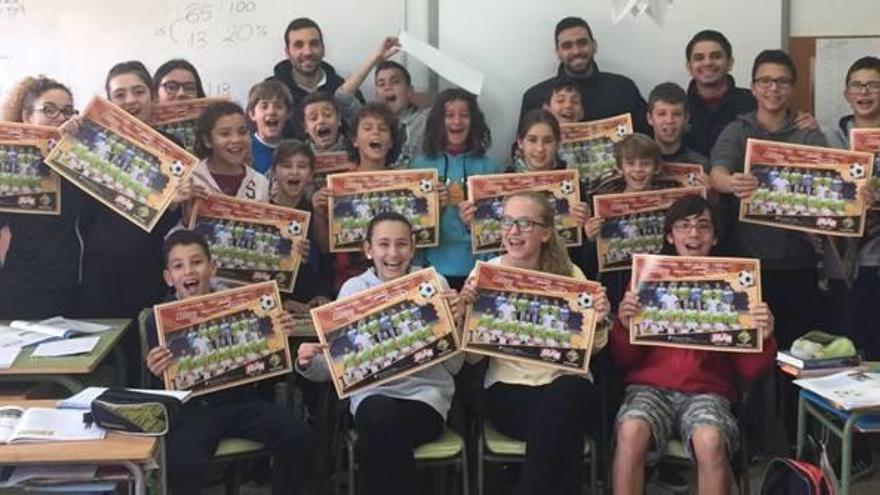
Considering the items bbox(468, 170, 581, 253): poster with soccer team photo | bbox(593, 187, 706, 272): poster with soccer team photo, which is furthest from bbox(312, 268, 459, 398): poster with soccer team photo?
bbox(593, 187, 706, 272): poster with soccer team photo

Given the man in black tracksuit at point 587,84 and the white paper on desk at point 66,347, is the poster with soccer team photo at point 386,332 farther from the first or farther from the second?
the man in black tracksuit at point 587,84

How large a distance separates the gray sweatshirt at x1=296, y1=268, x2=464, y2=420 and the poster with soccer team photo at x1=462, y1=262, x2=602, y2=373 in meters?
0.16

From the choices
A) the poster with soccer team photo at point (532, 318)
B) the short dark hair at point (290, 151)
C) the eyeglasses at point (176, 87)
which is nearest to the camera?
the poster with soccer team photo at point (532, 318)

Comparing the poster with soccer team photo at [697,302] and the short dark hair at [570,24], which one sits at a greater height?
the short dark hair at [570,24]

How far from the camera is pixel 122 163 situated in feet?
11.8

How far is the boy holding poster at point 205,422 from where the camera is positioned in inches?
121

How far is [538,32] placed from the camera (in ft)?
17.2

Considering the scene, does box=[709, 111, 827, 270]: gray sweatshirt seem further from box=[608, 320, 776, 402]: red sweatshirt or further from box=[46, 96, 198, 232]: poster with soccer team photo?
box=[46, 96, 198, 232]: poster with soccer team photo

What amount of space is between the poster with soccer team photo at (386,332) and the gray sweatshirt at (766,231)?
1617 millimetres

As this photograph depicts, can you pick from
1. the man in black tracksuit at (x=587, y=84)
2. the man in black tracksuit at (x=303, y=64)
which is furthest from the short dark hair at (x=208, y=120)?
the man in black tracksuit at (x=587, y=84)

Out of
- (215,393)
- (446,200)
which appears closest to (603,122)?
(446,200)

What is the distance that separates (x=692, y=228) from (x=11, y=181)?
102 inches

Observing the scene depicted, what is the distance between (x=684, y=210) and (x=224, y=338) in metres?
1.76

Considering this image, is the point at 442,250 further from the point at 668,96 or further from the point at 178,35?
the point at 178,35
